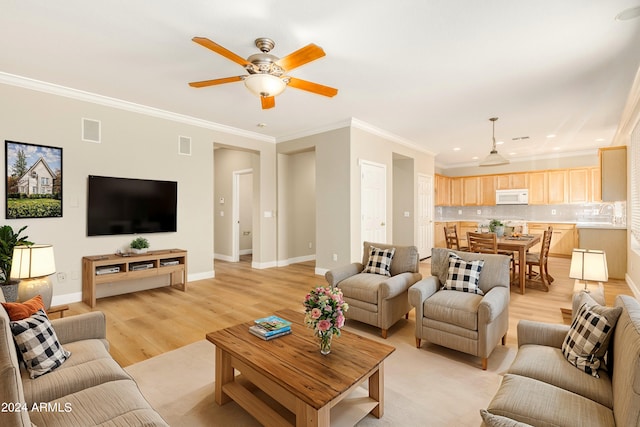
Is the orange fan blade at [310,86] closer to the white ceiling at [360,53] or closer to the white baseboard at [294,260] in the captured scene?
the white ceiling at [360,53]

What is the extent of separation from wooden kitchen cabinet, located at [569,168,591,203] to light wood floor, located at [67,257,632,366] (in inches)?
126

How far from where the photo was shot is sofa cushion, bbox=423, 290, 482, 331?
2.49 metres

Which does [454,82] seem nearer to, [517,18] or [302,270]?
[517,18]

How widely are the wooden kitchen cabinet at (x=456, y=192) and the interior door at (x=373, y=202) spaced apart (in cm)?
471

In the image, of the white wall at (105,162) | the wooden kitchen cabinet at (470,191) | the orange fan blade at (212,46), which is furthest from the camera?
the wooden kitchen cabinet at (470,191)

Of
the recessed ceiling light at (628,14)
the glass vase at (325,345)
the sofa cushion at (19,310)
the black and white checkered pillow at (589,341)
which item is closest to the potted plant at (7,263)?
the sofa cushion at (19,310)

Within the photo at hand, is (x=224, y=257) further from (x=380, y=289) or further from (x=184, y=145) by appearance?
(x=380, y=289)

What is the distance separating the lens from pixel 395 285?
3033 mm

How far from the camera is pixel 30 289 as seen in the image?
8.84 feet

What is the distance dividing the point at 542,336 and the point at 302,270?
181 inches

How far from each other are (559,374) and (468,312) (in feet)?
→ 3.06

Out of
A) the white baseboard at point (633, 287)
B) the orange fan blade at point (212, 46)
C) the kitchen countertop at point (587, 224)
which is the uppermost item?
the orange fan blade at point (212, 46)

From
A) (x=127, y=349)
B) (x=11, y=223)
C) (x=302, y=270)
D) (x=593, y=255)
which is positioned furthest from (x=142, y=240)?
(x=593, y=255)

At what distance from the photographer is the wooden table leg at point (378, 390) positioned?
187 centimetres
